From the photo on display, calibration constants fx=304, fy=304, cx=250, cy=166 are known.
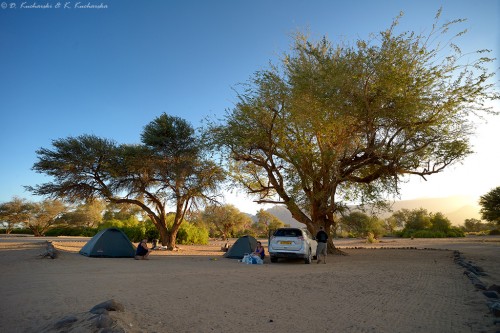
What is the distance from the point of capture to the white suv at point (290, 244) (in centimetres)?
1441

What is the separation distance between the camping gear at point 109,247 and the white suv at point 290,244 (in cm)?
821

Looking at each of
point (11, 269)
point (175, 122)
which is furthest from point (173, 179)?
point (11, 269)

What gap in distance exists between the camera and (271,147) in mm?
19141

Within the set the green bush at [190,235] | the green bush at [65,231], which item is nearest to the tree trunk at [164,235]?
the green bush at [190,235]

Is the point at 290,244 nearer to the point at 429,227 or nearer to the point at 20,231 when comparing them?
the point at 429,227

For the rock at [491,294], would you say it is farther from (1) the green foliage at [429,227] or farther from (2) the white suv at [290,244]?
(1) the green foliage at [429,227]

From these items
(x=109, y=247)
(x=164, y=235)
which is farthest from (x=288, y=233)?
(x=164, y=235)

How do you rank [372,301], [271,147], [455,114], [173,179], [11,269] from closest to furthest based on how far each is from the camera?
1. [372,301]
2. [11,269]
3. [455,114]
4. [271,147]
5. [173,179]

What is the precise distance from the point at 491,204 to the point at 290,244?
115 ft

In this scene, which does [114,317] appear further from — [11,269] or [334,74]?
[334,74]

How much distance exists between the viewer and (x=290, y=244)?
1459 cm

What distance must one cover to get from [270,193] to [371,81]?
1149cm

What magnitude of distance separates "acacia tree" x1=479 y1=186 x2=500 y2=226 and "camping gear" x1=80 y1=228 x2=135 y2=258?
1609 inches

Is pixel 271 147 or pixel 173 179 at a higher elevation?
pixel 271 147
